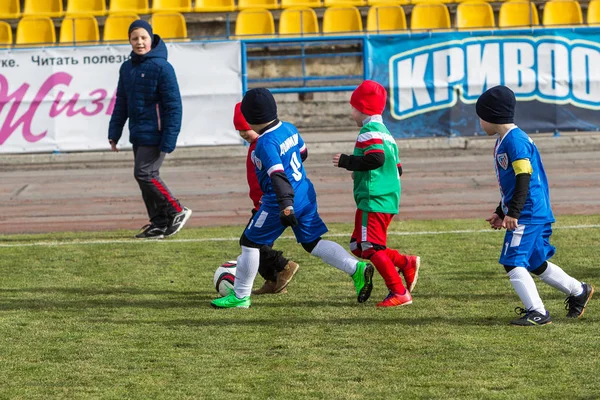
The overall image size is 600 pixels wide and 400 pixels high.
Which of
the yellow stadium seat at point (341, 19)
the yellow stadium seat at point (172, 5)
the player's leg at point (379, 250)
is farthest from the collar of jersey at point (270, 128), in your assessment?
the yellow stadium seat at point (172, 5)

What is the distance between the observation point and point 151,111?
10188mm

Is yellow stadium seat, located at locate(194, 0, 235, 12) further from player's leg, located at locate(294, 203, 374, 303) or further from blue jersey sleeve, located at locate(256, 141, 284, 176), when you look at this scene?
blue jersey sleeve, located at locate(256, 141, 284, 176)

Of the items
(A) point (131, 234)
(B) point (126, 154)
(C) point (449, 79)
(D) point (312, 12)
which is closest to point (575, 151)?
(C) point (449, 79)

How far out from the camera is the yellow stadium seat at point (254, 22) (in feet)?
66.6

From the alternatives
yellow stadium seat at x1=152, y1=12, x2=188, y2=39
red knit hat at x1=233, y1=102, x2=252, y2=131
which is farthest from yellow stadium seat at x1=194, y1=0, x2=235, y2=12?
red knit hat at x1=233, y1=102, x2=252, y2=131

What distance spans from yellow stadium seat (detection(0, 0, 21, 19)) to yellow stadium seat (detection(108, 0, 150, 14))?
6.23 ft

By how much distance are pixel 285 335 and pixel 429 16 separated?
15.3m

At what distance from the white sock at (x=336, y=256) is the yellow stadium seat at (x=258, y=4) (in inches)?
572

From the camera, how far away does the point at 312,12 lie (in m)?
20.4

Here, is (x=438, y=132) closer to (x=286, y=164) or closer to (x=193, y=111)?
(x=193, y=111)

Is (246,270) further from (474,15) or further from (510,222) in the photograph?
(474,15)

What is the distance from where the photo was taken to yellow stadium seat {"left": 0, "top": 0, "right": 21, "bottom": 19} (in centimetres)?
2128

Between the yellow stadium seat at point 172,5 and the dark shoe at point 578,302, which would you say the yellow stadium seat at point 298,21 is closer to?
the yellow stadium seat at point 172,5

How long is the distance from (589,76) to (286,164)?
1148 centimetres
